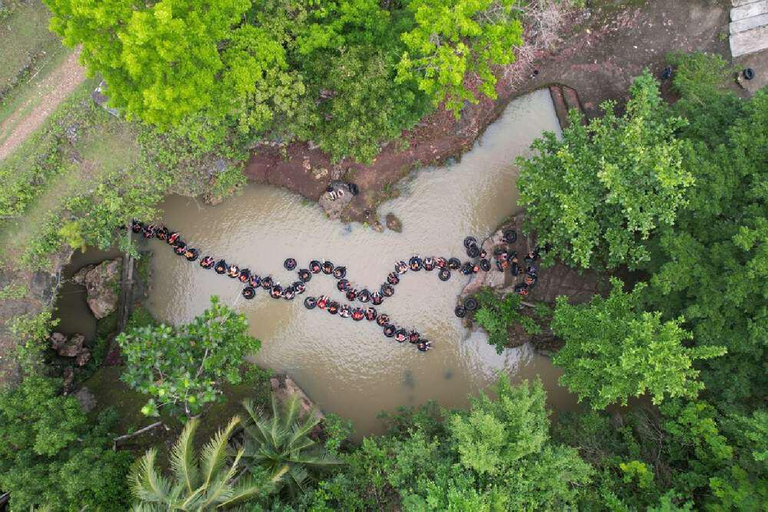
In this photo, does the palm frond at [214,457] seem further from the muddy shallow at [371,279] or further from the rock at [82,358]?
the rock at [82,358]

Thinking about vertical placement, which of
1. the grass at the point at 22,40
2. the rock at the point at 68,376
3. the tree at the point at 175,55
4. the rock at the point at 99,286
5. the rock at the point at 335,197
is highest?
the grass at the point at 22,40

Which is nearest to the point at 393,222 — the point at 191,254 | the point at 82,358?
the point at 191,254

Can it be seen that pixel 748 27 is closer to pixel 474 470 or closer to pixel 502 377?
pixel 502 377

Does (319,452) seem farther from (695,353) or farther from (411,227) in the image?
(695,353)

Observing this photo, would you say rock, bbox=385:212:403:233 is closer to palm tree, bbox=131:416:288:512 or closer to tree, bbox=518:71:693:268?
tree, bbox=518:71:693:268

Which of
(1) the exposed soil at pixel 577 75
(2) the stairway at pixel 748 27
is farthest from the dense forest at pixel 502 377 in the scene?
(2) the stairway at pixel 748 27
